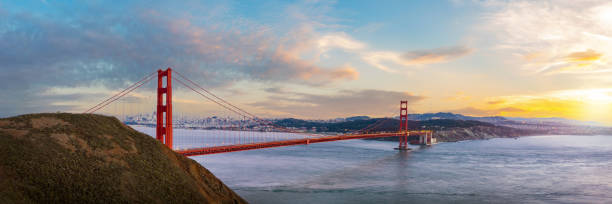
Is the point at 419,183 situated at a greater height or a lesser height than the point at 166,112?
lesser

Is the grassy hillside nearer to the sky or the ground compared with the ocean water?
nearer to the sky

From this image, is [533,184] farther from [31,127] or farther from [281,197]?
[31,127]

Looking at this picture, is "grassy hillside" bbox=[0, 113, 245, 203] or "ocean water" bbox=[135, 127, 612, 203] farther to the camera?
"ocean water" bbox=[135, 127, 612, 203]

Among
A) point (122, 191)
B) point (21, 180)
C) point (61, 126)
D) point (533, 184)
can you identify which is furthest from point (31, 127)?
point (533, 184)

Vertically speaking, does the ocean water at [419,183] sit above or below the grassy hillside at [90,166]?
below

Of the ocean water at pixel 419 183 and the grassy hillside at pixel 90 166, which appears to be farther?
the ocean water at pixel 419 183

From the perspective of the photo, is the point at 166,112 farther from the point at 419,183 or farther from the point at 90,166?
the point at 419,183

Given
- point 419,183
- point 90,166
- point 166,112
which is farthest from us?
point 419,183

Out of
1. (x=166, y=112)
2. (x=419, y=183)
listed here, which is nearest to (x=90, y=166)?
(x=166, y=112)
